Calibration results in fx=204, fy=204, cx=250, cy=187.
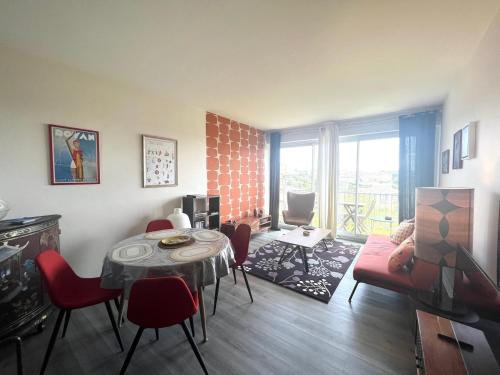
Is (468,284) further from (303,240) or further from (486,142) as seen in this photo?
(303,240)

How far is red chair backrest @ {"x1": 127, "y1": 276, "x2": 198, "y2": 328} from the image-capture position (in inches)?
44.9

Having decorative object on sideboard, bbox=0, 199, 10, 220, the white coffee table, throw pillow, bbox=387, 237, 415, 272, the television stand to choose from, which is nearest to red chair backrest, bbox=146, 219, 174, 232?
decorative object on sideboard, bbox=0, 199, 10, 220

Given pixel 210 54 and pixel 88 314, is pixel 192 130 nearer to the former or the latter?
pixel 210 54

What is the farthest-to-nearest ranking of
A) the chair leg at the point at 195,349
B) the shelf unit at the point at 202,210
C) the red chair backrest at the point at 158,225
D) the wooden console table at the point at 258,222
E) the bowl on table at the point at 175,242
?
the wooden console table at the point at 258,222 < the shelf unit at the point at 202,210 < the red chair backrest at the point at 158,225 < the bowl on table at the point at 175,242 < the chair leg at the point at 195,349

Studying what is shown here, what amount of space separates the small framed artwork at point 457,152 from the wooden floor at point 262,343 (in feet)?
5.18

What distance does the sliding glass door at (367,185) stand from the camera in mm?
3920

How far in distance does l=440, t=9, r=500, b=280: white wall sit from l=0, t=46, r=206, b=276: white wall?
3306 mm

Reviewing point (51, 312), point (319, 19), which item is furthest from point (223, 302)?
point (319, 19)

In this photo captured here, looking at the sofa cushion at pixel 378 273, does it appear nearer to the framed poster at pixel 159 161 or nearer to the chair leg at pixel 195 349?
the chair leg at pixel 195 349

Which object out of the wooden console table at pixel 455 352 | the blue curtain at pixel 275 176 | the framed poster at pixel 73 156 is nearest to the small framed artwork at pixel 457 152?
the wooden console table at pixel 455 352

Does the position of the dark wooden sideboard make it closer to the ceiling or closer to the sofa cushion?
the ceiling

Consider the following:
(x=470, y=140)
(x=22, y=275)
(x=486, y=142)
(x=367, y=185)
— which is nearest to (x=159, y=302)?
(x=22, y=275)

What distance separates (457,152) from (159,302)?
3.11 m

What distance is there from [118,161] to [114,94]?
31.8 inches
